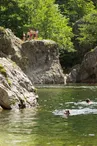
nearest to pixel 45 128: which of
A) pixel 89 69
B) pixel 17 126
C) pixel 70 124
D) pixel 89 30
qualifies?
pixel 17 126

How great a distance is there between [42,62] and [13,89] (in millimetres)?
35811

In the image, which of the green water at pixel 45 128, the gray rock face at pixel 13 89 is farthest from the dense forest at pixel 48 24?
the green water at pixel 45 128

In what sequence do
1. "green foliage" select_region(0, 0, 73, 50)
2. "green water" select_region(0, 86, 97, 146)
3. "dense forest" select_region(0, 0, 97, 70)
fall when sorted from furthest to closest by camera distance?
"dense forest" select_region(0, 0, 97, 70), "green foliage" select_region(0, 0, 73, 50), "green water" select_region(0, 86, 97, 146)

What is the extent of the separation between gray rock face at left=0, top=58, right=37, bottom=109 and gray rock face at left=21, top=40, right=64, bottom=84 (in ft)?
102

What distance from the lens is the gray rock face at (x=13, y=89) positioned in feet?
92.2

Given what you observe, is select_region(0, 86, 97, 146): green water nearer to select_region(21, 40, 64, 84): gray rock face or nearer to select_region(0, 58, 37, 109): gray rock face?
select_region(0, 58, 37, 109): gray rock face

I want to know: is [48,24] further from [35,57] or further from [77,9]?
[77,9]

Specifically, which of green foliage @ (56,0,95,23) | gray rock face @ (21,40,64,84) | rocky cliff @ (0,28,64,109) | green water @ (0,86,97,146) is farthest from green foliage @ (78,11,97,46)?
green water @ (0,86,97,146)

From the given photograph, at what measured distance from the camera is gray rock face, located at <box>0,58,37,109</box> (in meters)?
28.1

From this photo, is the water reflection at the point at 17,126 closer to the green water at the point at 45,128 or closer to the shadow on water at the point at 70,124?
the green water at the point at 45,128

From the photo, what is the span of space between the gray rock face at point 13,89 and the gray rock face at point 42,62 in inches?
1229

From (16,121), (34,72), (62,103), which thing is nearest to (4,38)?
(34,72)

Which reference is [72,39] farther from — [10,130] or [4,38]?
[10,130]

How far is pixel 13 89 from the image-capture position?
95.4ft
